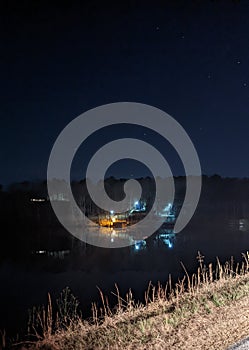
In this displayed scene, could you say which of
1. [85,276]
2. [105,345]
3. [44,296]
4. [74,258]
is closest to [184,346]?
[105,345]

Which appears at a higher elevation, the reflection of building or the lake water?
the lake water

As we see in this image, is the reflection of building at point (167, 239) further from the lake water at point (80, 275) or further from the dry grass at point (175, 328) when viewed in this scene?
the dry grass at point (175, 328)

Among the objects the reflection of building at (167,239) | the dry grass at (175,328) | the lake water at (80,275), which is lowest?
the reflection of building at (167,239)

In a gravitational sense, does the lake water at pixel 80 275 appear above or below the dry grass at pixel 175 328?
below

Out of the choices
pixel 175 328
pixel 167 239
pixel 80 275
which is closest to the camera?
pixel 175 328

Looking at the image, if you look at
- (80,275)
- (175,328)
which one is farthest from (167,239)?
(175,328)

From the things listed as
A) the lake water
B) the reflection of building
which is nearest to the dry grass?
the lake water

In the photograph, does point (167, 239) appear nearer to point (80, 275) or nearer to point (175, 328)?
point (80, 275)

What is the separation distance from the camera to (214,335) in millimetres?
4527

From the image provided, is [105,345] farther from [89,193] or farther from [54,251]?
[89,193]

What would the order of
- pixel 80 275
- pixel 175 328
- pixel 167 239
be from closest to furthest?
pixel 175 328
pixel 80 275
pixel 167 239

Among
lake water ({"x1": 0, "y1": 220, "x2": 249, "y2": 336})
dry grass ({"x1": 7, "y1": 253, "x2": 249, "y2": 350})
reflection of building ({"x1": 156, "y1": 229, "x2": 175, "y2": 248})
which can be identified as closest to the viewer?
dry grass ({"x1": 7, "y1": 253, "x2": 249, "y2": 350})

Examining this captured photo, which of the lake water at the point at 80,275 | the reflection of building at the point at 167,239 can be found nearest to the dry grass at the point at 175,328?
the lake water at the point at 80,275

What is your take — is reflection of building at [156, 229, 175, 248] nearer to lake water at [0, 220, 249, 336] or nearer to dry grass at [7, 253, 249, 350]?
lake water at [0, 220, 249, 336]
